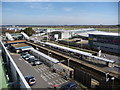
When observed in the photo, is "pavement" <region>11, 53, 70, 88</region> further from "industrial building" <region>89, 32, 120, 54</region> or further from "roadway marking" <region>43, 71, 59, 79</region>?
"industrial building" <region>89, 32, 120, 54</region>

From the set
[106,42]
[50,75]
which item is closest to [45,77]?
[50,75]

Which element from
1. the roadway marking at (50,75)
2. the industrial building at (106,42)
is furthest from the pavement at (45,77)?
the industrial building at (106,42)

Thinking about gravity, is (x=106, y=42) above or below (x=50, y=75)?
above

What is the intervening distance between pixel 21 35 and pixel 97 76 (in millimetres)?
17908

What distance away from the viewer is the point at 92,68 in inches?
241

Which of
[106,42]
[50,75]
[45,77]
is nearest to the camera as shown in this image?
[45,77]

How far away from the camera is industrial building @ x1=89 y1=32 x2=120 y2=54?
33.1 feet

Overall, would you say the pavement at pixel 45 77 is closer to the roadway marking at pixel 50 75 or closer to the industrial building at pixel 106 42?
the roadway marking at pixel 50 75

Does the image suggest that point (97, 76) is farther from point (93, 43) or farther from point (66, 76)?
point (93, 43)

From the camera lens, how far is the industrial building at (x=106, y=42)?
10.1 m

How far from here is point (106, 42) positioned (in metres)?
11.1

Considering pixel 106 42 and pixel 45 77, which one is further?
pixel 106 42

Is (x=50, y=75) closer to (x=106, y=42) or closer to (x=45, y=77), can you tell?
(x=45, y=77)

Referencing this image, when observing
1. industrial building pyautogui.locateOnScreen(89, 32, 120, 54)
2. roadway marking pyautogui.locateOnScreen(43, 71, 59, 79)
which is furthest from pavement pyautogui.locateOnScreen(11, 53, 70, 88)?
industrial building pyautogui.locateOnScreen(89, 32, 120, 54)
